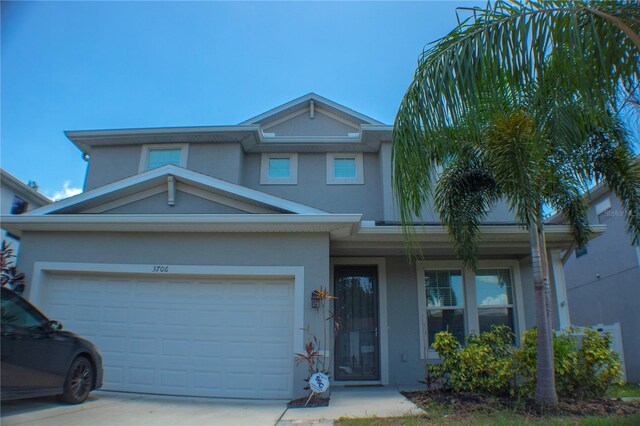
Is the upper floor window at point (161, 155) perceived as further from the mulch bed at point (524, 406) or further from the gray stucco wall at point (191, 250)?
the mulch bed at point (524, 406)

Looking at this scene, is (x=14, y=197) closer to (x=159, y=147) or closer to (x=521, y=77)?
(x=159, y=147)

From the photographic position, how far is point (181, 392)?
784 cm

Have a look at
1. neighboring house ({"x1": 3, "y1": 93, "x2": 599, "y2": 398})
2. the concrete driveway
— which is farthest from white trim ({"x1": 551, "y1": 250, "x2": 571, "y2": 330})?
the concrete driveway

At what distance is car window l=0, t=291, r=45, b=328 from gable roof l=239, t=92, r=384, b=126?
765 centimetres

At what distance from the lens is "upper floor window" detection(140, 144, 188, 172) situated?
37.7 feet

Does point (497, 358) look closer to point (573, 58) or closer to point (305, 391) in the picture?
point (305, 391)

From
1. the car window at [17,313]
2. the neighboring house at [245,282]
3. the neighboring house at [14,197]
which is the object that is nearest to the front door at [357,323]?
the neighboring house at [245,282]

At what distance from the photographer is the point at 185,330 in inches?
317

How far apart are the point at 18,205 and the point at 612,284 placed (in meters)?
18.0

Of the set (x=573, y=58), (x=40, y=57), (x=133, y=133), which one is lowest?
(x=573, y=58)

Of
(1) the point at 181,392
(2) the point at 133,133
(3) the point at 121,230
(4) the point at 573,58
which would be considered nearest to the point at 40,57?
(3) the point at 121,230

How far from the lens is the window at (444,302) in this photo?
9.80m

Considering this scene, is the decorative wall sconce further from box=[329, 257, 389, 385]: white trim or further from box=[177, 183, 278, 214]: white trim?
box=[329, 257, 389, 385]: white trim

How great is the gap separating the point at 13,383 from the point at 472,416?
5977mm
